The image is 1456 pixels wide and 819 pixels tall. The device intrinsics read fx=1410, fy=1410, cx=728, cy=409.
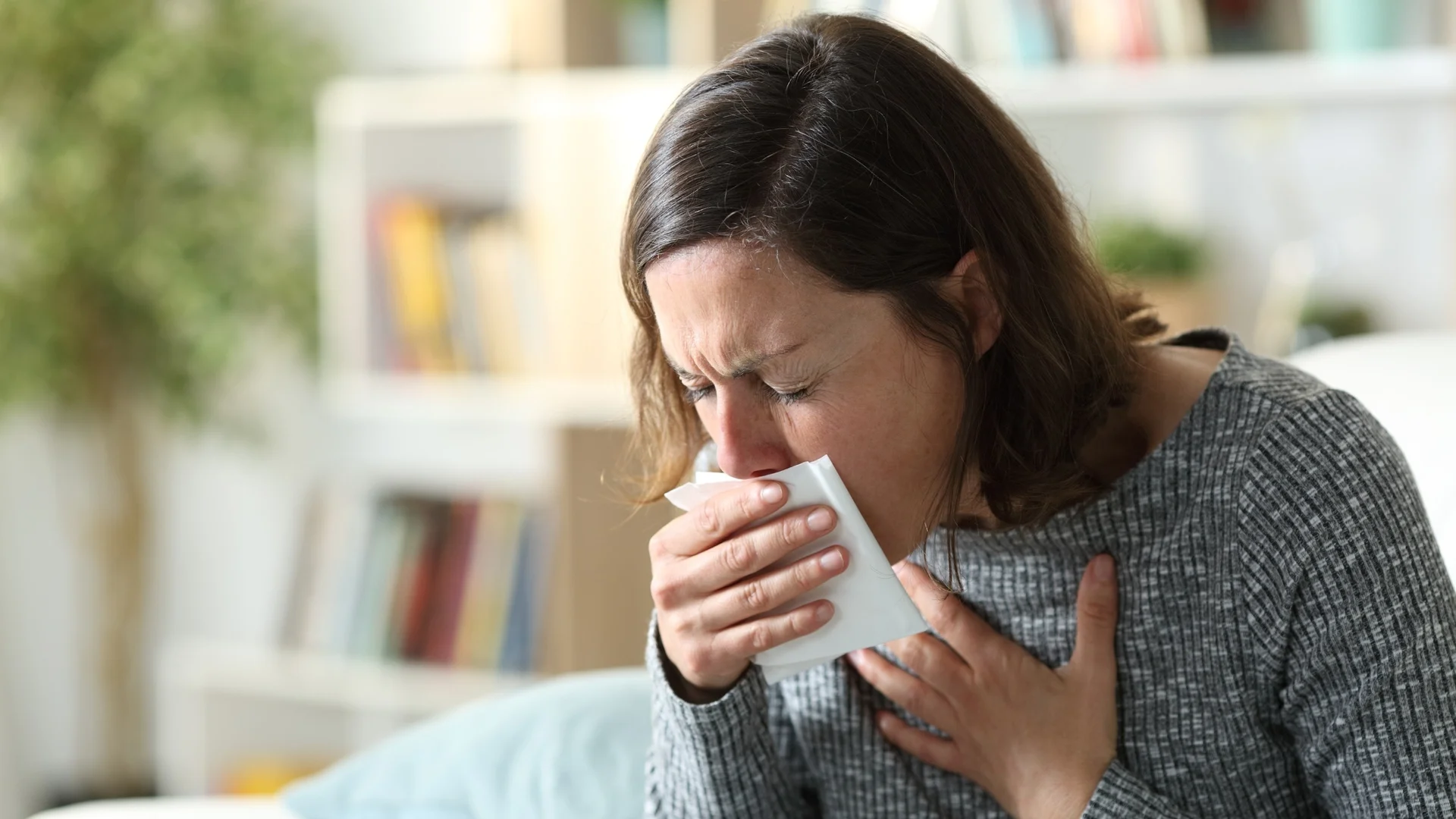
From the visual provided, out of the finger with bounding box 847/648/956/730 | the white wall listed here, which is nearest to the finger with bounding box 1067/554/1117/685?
the finger with bounding box 847/648/956/730

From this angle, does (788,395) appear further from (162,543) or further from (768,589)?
(162,543)

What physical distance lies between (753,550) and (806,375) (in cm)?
15

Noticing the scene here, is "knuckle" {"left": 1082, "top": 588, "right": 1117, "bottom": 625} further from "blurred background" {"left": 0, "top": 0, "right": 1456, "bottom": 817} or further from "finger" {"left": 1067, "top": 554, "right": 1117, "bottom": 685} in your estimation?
"blurred background" {"left": 0, "top": 0, "right": 1456, "bottom": 817}

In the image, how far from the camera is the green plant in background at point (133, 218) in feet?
8.95

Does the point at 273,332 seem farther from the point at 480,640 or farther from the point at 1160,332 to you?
the point at 1160,332

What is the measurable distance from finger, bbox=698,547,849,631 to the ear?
0.18 metres

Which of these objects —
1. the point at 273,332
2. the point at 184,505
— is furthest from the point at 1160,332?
the point at 184,505

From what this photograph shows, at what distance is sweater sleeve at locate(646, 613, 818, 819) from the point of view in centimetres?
112

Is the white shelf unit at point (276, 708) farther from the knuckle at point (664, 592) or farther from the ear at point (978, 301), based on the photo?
the ear at point (978, 301)

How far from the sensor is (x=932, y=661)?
44.1 inches

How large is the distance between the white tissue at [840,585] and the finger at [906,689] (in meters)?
0.10

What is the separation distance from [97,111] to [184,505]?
90 centimetres

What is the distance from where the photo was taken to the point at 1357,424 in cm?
100

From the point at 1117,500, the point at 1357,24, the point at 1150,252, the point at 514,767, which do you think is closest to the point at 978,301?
the point at 1117,500
